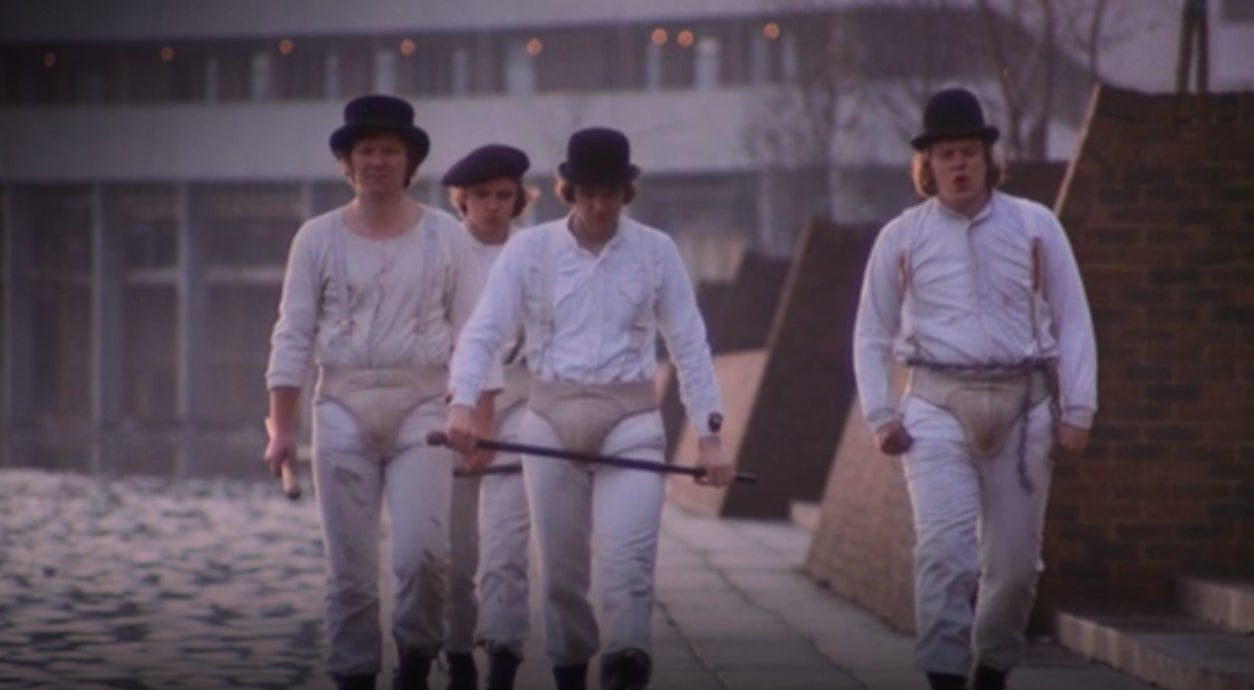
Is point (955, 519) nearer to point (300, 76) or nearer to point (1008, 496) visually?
point (1008, 496)

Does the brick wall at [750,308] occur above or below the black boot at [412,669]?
above

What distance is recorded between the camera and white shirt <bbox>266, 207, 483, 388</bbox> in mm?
8273

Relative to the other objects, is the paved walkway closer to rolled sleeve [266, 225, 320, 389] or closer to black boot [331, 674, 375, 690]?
black boot [331, 674, 375, 690]

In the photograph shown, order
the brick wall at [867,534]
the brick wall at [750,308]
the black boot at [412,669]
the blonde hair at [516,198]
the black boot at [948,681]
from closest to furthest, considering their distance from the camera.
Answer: the black boot at [948,681], the black boot at [412,669], the blonde hair at [516,198], the brick wall at [867,534], the brick wall at [750,308]

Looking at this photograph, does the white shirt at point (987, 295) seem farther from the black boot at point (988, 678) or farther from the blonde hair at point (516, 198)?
the blonde hair at point (516, 198)

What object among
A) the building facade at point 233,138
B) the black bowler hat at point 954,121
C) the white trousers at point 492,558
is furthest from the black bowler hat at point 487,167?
the building facade at point 233,138

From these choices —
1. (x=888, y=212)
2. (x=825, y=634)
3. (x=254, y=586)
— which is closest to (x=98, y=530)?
(x=254, y=586)

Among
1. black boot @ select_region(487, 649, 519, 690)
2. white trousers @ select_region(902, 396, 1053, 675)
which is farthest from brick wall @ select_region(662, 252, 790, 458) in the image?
white trousers @ select_region(902, 396, 1053, 675)

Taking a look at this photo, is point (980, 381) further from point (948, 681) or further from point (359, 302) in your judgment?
point (359, 302)

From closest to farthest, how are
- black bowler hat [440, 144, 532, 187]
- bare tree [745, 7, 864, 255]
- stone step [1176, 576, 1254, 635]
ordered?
black bowler hat [440, 144, 532, 187] → stone step [1176, 576, 1254, 635] → bare tree [745, 7, 864, 255]

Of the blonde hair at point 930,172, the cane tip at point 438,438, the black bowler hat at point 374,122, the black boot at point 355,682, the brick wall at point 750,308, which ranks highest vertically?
the black bowler hat at point 374,122

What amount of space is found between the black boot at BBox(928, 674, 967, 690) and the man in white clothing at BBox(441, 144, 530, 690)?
152cm

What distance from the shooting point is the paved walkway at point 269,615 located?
975 centimetres

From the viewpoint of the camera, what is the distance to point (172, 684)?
31.0 ft
